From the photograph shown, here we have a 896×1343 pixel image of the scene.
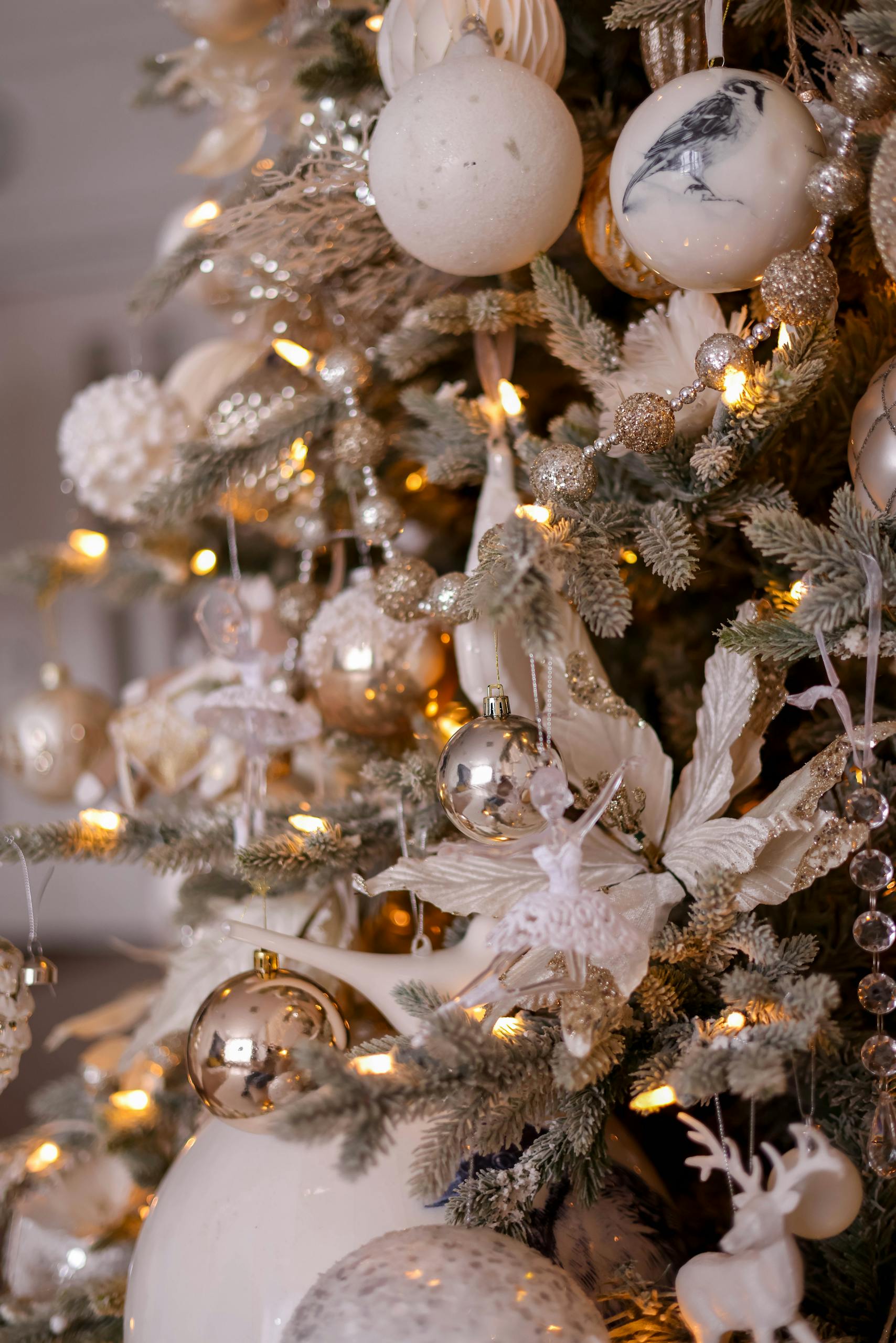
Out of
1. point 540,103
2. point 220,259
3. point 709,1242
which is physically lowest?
point 709,1242

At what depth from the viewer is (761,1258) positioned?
1.26 ft

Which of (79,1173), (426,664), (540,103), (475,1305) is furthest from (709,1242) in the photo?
(540,103)

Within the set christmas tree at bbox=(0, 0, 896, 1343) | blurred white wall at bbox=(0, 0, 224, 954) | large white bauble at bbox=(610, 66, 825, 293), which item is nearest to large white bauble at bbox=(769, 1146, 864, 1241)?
christmas tree at bbox=(0, 0, 896, 1343)

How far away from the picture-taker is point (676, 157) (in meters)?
0.45

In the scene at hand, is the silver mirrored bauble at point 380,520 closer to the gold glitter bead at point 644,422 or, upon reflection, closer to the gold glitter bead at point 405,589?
the gold glitter bead at point 405,589

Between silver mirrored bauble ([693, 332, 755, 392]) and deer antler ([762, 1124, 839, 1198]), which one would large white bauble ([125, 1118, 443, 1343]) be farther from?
silver mirrored bauble ([693, 332, 755, 392])

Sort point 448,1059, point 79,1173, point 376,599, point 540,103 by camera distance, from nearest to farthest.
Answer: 1. point 448,1059
2. point 540,103
3. point 376,599
4. point 79,1173

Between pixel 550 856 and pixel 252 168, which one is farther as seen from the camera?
pixel 252 168

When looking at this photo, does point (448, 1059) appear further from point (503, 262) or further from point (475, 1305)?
point (503, 262)

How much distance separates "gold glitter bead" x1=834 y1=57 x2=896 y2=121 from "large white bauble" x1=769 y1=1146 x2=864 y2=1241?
1.35ft

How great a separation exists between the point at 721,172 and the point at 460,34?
18 cm

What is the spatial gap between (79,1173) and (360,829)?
16.7 inches

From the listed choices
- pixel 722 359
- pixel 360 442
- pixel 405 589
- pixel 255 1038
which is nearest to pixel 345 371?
pixel 360 442

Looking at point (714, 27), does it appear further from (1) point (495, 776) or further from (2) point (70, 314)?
(2) point (70, 314)
